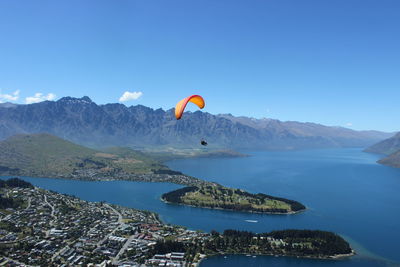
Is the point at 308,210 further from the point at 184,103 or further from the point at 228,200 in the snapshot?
the point at 184,103

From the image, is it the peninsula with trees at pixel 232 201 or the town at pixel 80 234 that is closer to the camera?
the town at pixel 80 234

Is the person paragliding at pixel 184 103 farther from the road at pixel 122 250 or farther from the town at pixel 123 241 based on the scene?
the road at pixel 122 250

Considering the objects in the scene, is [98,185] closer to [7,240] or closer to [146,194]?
[146,194]

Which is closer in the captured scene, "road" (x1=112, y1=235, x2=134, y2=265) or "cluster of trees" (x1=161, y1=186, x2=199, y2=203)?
"road" (x1=112, y1=235, x2=134, y2=265)

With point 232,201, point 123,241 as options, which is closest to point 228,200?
point 232,201

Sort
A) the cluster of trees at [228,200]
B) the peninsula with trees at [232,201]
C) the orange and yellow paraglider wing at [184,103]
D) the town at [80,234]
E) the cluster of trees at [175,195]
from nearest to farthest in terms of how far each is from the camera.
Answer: the orange and yellow paraglider wing at [184,103] → the town at [80,234] → the peninsula with trees at [232,201] → the cluster of trees at [228,200] → the cluster of trees at [175,195]

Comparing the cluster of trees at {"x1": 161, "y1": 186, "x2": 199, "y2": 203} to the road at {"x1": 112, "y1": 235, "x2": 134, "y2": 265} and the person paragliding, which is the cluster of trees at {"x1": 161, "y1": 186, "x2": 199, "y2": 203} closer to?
the road at {"x1": 112, "y1": 235, "x2": 134, "y2": 265}

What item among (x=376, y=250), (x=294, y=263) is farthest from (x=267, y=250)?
(x=376, y=250)

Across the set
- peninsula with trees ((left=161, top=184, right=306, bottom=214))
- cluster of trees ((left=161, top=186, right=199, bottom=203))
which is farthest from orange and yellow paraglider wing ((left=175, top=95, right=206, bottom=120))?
cluster of trees ((left=161, top=186, right=199, bottom=203))

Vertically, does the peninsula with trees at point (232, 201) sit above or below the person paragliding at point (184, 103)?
below

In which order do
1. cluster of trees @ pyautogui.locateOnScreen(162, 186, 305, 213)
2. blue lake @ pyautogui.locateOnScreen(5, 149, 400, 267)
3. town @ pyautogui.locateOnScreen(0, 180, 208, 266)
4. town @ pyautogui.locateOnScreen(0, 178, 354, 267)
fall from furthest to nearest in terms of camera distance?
1. cluster of trees @ pyautogui.locateOnScreen(162, 186, 305, 213)
2. blue lake @ pyautogui.locateOnScreen(5, 149, 400, 267)
3. town @ pyautogui.locateOnScreen(0, 178, 354, 267)
4. town @ pyautogui.locateOnScreen(0, 180, 208, 266)

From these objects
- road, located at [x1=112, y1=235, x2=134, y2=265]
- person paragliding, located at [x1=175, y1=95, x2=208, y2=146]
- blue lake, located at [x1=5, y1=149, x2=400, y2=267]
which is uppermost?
person paragliding, located at [x1=175, y1=95, x2=208, y2=146]

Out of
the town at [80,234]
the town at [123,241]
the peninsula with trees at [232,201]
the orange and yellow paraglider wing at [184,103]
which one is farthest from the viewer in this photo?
the peninsula with trees at [232,201]

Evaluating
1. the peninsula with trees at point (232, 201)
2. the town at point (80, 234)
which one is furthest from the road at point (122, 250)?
the peninsula with trees at point (232, 201)
